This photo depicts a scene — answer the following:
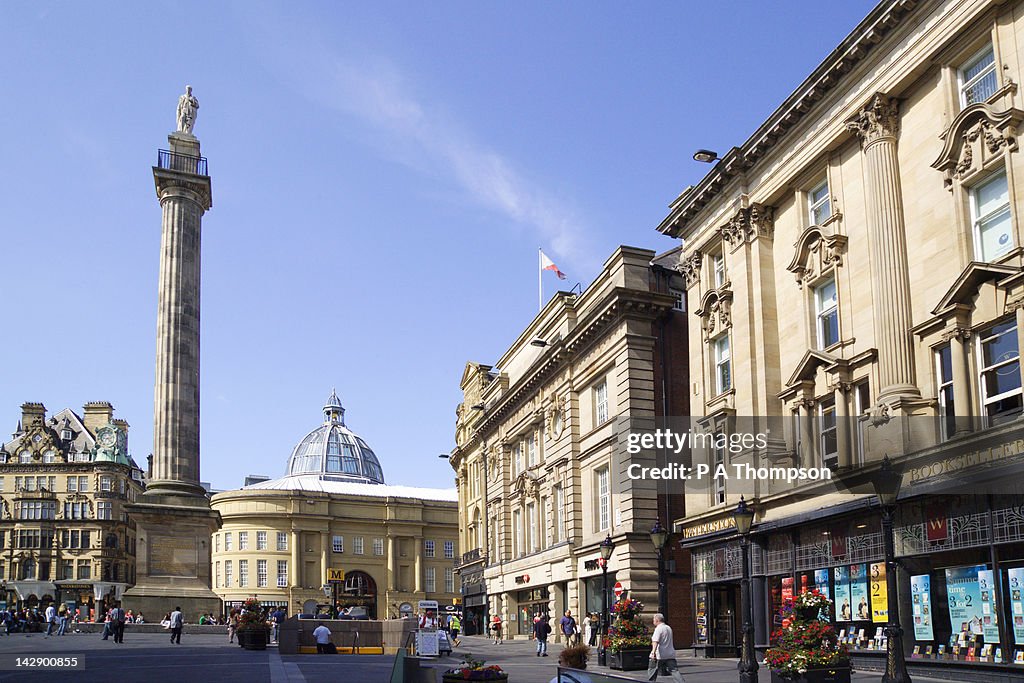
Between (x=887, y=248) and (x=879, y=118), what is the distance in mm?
3857

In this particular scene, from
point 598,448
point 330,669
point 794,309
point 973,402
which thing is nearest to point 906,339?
point 973,402

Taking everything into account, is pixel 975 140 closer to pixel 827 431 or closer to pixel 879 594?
pixel 827 431

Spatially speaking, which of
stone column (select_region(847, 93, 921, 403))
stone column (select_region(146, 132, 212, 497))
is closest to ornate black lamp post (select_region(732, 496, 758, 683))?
stone column (select_region(847, 93, 921, 403))

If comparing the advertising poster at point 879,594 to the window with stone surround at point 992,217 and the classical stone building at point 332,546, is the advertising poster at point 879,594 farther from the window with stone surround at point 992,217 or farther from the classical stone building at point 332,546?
the classical stone building at point 332,546

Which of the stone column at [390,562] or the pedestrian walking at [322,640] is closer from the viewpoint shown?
the pedestrian walking at [322,640]

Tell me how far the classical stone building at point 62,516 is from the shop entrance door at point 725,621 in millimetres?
84634

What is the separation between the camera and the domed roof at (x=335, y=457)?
134 meters

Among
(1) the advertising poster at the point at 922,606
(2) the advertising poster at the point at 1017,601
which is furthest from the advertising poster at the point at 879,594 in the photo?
(2) the advertising poster at the point at 1017,601

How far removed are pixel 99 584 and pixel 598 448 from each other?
79.6m

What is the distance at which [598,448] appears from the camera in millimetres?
47281

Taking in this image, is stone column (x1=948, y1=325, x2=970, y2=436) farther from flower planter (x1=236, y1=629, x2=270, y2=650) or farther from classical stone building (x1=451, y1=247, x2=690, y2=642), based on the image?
flower planter (x1=236, y1=629, x2=270, y2=650)

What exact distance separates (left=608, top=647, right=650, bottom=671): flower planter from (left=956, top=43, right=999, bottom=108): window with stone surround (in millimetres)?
17338

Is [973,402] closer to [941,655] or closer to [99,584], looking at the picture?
[941,655]

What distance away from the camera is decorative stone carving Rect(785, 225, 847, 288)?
30.6 metres
